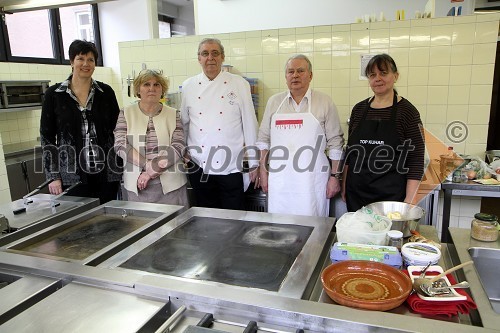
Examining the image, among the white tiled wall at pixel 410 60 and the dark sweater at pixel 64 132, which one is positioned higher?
the white tiled wall at pixel 410 60

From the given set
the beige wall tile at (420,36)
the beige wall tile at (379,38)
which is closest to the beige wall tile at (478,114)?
the beige wall tile at (420,36)

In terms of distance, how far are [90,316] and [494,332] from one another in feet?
3.03

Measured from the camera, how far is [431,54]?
3.11m

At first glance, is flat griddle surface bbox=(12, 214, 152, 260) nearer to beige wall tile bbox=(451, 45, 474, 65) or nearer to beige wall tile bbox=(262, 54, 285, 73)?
beige wall tile bbox=(262, 54, 285, 73)

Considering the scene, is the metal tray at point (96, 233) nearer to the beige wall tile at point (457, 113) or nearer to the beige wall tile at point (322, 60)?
the beige wall tile at point (322, 60)

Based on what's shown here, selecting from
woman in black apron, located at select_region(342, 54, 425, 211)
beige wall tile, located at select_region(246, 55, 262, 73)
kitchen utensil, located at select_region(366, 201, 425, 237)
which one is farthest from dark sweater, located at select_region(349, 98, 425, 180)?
beige wall tile, located at select_region(246, 55, 262, 73)

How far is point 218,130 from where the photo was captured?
247 centimetres

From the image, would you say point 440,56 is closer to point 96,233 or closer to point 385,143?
point 385,143

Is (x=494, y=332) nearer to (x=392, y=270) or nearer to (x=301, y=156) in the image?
(x=392, y=270)

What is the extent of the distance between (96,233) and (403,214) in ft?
3.97

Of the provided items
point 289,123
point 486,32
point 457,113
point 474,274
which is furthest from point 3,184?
point 486,32

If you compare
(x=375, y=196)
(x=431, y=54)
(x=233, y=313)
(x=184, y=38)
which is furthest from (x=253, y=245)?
(x=184, y=38)

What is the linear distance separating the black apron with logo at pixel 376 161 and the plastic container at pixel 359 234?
0.83 metres

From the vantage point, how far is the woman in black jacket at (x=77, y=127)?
7.69 ft
